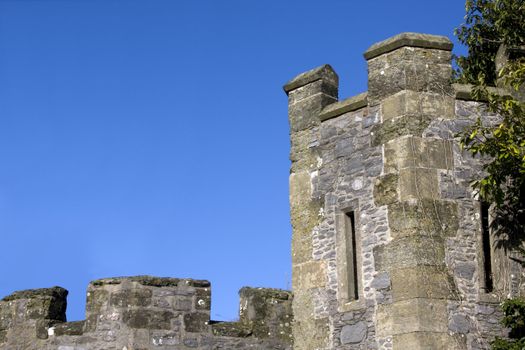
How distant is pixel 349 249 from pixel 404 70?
2315 millimetres

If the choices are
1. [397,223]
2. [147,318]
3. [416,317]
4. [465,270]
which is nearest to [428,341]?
[416,317]

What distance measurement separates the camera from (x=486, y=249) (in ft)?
42.0

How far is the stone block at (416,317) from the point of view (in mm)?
11914

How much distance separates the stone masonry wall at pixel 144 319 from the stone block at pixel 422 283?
76.0 inches

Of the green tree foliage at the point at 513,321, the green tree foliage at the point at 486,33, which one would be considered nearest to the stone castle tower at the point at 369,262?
the green tree foliage at the point at 513,321

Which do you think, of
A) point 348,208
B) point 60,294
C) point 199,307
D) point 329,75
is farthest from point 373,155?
point 60,294

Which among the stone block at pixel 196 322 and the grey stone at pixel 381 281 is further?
the stone block at pixel 196 322

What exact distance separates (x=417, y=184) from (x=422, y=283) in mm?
1200

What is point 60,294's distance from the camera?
44.1 ft

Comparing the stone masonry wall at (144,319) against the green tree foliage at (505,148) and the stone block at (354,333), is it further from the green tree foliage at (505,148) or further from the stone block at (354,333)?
the green tree foliage at (505,148)

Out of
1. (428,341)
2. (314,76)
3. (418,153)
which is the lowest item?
(428,341)

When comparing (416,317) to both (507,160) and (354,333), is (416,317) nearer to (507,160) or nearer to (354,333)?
(354,333)

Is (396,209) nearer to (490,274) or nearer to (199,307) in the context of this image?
(490,274)

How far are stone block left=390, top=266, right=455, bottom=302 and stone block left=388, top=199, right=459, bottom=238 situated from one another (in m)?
0.44
